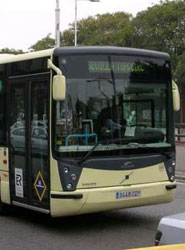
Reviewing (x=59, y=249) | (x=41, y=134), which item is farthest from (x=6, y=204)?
(x=59, y=249)

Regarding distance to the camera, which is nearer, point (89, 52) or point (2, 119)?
point (89, 52)

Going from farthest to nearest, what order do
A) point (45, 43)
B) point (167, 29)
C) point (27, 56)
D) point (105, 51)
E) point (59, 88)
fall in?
1. point (45, 43)
2. point (167, 29)
3. point (27, 56)
4. point (105, 51)
5. point (59, 88)

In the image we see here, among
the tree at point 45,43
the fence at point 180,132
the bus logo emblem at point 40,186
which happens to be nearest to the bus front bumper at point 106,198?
the bus logo emblem at point 40,186

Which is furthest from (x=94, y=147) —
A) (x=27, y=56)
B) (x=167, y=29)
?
(x=167, y=29)

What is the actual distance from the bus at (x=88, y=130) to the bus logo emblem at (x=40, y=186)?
15 mm

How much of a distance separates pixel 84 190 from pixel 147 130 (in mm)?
1395

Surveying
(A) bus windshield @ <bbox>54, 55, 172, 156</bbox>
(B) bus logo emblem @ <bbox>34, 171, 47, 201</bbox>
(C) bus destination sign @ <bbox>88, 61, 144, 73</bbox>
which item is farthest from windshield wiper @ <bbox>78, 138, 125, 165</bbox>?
(C) bus destination sign @ <bbox>88, 61, 144, 73</bbox>

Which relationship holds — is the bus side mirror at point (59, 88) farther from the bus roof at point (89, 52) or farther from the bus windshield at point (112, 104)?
the bus roof at point (89, 52)

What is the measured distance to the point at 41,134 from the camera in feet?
25.8

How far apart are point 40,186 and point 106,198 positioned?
98 cm

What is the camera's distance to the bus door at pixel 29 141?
780cm

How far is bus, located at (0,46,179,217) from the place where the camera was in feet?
24.8

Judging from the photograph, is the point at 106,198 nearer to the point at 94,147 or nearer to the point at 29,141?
the point at 94,147

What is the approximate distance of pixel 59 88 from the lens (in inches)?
286
